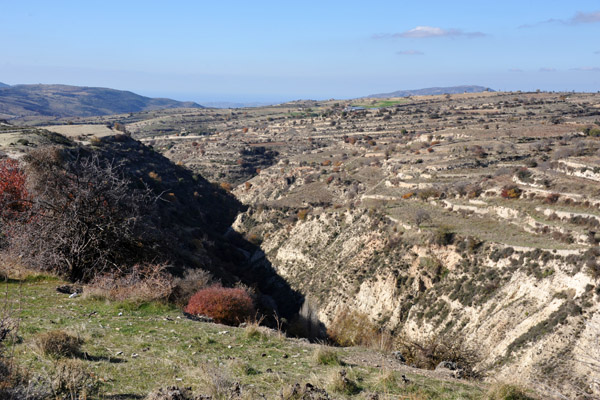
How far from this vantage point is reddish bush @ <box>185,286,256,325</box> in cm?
1412

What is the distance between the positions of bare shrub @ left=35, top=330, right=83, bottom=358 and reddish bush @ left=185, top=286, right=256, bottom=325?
260 inches

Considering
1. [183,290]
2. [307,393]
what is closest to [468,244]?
[183,290]

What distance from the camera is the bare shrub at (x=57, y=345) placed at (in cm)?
667

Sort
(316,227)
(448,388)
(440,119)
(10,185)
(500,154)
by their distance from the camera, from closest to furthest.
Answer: (448,388)
(10,185)
(316,227)
(500,154)
(440,119)

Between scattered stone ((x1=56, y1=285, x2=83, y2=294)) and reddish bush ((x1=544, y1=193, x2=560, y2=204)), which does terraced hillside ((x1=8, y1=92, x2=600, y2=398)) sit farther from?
scattered stone ((x1=56, y1=285, x2=83, y2=294))

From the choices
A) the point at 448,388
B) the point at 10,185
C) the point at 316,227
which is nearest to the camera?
the point at 448,388

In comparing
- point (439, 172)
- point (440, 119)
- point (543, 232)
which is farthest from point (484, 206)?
point (440, 119)

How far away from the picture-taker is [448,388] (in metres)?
6.96

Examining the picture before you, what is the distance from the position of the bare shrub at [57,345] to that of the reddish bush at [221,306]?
260 inches

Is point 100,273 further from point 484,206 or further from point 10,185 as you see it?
point 484,206

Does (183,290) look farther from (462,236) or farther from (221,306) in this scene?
(462,236)

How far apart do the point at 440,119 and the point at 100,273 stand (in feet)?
265

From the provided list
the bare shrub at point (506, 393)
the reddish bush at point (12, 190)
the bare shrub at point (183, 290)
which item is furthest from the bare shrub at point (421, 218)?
the bare shrub at point (506, 393)

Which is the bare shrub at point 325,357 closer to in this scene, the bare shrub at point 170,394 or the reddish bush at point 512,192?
the bare shrub at point 170,394
